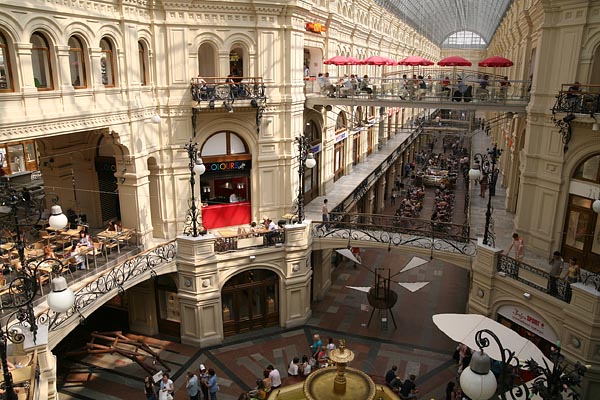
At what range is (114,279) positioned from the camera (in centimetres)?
1383

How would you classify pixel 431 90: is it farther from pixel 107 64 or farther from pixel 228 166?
pixel 107 64

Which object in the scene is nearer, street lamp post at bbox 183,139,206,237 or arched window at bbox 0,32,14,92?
arched window at bbox 0,32,14,92

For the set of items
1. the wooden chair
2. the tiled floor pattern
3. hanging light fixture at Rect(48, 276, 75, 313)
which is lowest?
the tiled floor pattern

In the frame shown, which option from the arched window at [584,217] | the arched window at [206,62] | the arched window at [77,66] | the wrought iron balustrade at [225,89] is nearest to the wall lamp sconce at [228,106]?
the wrought iron balustrade at [225,89]

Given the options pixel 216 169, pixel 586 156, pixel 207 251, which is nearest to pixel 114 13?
pixel 216 169

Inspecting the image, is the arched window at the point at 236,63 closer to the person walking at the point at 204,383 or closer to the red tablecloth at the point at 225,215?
the red tablecloth at the point at 225,215

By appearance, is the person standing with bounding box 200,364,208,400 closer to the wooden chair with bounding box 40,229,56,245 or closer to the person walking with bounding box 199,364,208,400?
the person walking with bounding box 199,364,208,400

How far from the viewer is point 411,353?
17016mm

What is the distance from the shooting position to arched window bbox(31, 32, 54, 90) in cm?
1284

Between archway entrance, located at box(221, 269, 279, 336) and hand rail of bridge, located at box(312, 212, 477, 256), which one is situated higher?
hand rail of bridge, located at box(312, 212, 477, 256)

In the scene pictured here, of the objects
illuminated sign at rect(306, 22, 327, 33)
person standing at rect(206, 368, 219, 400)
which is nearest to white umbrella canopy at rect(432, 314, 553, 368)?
person standing at rect(206, 368, 219, 400)

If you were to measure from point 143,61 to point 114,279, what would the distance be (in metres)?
7.64

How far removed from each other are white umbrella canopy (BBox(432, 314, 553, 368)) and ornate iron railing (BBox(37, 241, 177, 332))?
891 centimetres

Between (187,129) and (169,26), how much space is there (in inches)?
142
